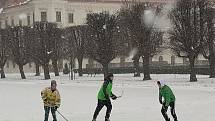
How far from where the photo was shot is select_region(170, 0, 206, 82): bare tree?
42188 mm

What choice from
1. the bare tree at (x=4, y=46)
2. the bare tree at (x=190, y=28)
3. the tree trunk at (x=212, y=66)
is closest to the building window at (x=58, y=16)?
the bare tree at (x=4, y=46)

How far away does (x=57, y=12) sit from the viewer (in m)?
96.8

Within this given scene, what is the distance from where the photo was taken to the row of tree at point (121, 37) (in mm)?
42875

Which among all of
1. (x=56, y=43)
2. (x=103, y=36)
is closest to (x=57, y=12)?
(x=56, y=43)

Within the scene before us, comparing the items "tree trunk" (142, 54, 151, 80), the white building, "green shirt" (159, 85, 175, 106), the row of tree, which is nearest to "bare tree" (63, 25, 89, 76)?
the row of tree

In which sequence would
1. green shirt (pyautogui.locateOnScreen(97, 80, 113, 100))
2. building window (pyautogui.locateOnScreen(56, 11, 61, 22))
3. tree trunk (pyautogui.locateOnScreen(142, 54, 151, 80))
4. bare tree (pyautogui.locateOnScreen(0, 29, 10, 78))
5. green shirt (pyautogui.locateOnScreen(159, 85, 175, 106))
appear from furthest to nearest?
building window (pyautogui.locateOnScreen(56, 11, 61, 22)) → bare tree (pyautogui.locateOnScreen(0, 29, 10, 78)) → tree trunk (pyautogui.locateOnScreen(142, 54, 151, 80)) → green shirt (pyautogui.locateOnScreen(97, 80, 113, 100)) → green shirt (pyautogui.locateOnScreen(159, 85, 175, 106))

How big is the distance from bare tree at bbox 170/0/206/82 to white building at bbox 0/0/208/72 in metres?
47.2

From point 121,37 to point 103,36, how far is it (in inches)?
261

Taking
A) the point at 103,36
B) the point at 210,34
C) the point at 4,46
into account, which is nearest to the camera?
the point at 210,34

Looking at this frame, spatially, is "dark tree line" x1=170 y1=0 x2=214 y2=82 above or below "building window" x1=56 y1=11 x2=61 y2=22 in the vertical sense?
below

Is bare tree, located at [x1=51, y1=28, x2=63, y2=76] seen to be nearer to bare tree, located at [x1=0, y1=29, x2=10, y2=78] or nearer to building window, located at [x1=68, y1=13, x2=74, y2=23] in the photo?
bare tree, located at [x1=0, y1=29, x2=10, y2=78]

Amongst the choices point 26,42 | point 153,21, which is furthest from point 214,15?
point 26,42

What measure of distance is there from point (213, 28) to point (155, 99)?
20.3 metres

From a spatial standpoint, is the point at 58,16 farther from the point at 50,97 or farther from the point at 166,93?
the point at 166,93
